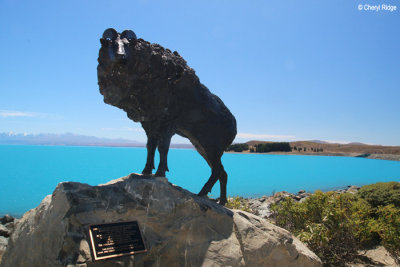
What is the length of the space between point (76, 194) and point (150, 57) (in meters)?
2.04

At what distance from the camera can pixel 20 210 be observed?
37.3 feet

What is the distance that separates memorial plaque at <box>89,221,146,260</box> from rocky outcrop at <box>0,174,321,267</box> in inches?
2.3

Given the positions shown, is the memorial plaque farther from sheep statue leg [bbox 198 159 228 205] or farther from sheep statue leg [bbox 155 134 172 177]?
sheep statue leg [bbox 198 159 228 205]

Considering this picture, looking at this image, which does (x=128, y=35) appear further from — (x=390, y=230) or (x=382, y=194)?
(x=382, y=194)

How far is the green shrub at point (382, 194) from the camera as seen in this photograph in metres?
7.41

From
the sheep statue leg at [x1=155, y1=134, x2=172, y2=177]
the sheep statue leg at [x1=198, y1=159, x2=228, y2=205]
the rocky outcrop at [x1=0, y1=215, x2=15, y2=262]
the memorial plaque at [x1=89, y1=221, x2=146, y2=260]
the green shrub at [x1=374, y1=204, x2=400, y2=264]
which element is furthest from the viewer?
the rocky outcrop at [x1=0, y1=215, x2=15, y2=262]

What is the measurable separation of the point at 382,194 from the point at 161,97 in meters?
6.84

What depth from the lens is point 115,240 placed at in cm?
291

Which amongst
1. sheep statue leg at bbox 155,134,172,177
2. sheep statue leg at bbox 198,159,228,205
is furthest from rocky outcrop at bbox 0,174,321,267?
sheep statue leg at bbox 198,159,228,205

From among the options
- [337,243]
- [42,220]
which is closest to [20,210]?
[42,220]

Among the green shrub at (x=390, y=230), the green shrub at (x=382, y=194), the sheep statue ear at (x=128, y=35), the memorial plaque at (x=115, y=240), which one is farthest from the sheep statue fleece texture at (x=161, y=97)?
the green shrub at (x=382, y=194)

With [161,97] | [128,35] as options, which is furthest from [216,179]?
[128,35]

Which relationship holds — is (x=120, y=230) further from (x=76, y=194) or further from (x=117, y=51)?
(x=117, y=51)

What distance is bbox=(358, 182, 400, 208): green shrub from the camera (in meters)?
7.41
